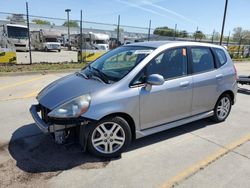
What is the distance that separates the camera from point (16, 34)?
23.4 meters

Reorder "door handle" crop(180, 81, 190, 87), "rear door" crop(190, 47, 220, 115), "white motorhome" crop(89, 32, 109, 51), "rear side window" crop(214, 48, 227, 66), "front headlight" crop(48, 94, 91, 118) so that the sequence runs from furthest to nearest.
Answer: "white motorhome" crop(89, 32, 109, 51), "rear side window" crop(214, 48, 227, 66), "rear door" crop(190, 47, 220, 115), "door handle" crop(180, 81, 190, 87), "front headlight" crop(48, 94, 91, 118)

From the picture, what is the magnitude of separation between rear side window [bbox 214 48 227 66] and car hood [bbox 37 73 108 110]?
266 centimetres

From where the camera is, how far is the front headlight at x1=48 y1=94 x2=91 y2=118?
3.18 metres

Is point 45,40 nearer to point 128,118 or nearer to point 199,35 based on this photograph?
point 199,35

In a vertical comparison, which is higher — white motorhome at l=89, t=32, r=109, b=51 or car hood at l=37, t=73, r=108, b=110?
white motorhome at l=89, t=32, r=109, b=51

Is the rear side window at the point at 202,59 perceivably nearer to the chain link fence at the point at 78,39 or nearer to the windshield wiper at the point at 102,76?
the windshield wiper at the point at 102,76

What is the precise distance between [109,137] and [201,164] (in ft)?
4.42

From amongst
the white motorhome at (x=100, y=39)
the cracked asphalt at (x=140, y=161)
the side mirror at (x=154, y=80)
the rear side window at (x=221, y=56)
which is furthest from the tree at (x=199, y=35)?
the side mirror at (x=154, y=80)

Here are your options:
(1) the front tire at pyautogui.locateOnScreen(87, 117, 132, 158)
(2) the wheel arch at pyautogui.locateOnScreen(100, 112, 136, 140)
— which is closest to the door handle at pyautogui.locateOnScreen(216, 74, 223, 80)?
(2) the wheel arch at pyautogui.locateOnScreen(100, 112, 136, 140)

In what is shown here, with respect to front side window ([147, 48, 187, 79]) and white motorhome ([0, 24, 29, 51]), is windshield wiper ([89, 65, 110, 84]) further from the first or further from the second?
white motorhome ([0, 24, 29, 51])

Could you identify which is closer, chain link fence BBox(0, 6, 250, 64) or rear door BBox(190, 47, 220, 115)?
rear door BBox(190, 47, 220, 115)

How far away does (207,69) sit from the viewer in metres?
4.59

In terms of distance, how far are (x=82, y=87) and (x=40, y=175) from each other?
1.29m

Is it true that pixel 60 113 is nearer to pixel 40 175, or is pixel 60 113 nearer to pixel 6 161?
pixel 40 175
